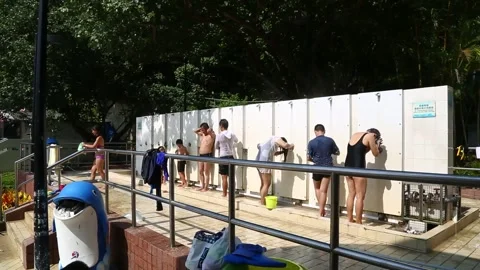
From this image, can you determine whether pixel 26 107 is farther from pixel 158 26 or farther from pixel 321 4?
pixel 321 4

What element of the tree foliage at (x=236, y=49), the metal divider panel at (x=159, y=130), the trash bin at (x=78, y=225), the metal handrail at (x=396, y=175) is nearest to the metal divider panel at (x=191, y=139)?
the metal divider panel at (x=159, y=130)

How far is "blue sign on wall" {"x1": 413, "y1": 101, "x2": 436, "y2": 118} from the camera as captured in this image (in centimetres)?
648

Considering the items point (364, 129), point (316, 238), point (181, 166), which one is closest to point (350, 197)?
point (364, 129)

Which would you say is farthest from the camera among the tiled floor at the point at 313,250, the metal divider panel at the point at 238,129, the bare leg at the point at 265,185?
the metal divider panel at the point at 238,129

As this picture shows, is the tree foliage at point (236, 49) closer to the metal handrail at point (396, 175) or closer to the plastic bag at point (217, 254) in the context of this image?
the plastic bag at point (217, 254)

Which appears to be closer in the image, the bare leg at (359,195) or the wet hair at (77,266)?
the wet hair at (77,266)

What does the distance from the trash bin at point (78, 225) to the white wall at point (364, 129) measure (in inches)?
159

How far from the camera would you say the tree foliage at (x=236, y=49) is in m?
12.2

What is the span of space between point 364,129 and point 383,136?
0.37 meters

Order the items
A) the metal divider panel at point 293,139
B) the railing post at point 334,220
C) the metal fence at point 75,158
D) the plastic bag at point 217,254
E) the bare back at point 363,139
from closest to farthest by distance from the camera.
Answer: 1. the railing post at point 334,220
2. the plastic bag at point 217,254
3. the bare back at point 363,139
4. the metal divider panel at point 293,139
5. the metal fence at point 75,158

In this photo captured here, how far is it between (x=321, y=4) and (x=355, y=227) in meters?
9.05

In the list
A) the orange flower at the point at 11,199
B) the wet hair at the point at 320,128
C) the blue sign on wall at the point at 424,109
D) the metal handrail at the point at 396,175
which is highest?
the blue sign on wall at the point at 424,109

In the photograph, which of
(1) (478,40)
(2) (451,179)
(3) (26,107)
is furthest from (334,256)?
(3) (26,107)

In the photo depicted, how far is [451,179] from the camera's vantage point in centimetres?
194
